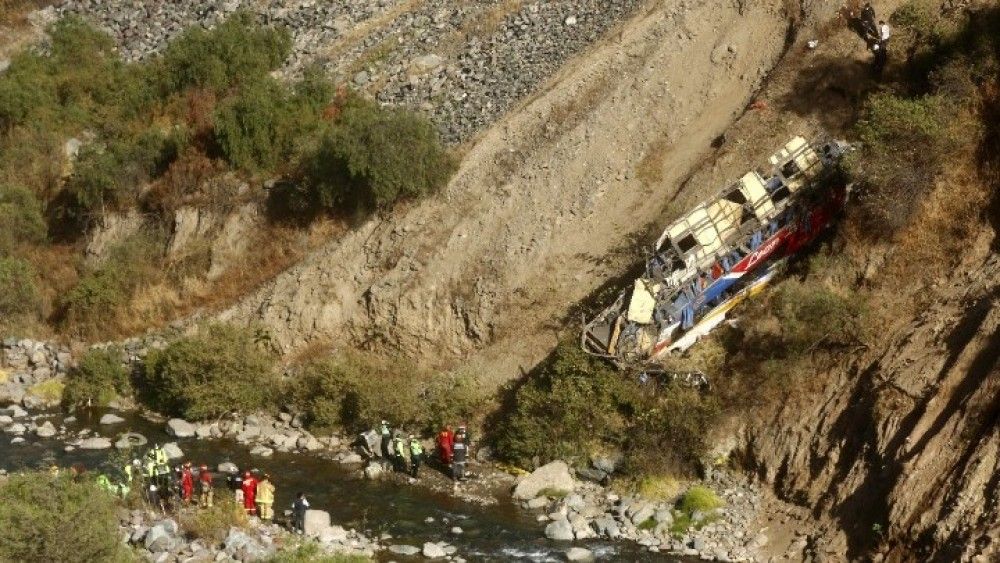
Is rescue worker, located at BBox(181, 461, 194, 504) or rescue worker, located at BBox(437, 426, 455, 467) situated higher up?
rescue worker, located at BBox(437, 426, 455, 467)

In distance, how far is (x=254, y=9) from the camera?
1977 inches

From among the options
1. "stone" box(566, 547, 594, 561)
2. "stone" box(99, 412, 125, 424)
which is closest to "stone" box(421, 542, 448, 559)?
"stone" box(566, 547, 594, 561)

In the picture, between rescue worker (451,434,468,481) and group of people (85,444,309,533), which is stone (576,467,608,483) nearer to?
rescue worker (451,434,468,481)

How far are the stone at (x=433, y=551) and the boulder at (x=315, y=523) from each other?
2.31 metres

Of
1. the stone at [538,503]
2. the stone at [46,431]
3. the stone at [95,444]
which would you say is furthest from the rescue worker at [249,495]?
the stone at [46,431]

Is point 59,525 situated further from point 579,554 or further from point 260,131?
point 260,131

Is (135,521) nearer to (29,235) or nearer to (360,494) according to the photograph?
(360,494)

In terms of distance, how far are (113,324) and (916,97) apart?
23113mm

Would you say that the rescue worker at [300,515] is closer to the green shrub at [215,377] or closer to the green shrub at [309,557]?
the green shrub at [309,557]

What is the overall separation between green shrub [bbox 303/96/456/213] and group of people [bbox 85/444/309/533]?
9.86 m

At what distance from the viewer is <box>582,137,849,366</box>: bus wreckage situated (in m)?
29.9

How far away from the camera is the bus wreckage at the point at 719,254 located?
29.9 meters

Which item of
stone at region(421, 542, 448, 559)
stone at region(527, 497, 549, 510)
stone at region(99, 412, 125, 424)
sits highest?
stone at region(527, 497, 549, 510)

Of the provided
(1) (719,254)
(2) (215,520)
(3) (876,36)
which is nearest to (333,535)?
(2) (215,520)
